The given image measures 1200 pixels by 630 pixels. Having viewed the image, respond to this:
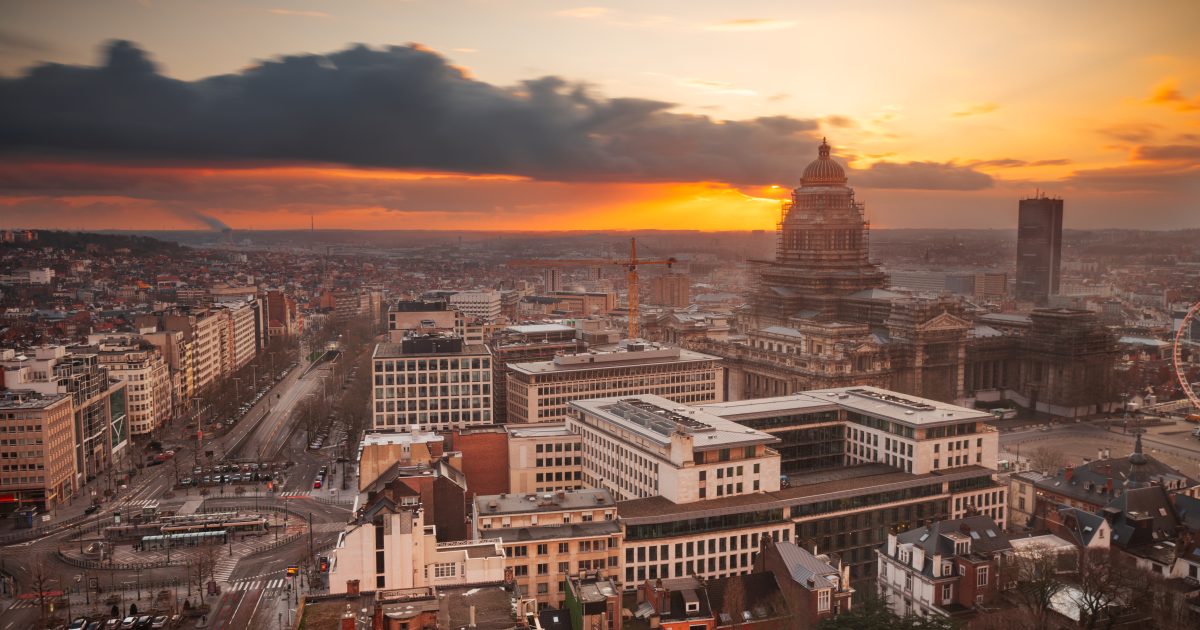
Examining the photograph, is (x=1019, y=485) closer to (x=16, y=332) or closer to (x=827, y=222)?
(x=827, y=222)

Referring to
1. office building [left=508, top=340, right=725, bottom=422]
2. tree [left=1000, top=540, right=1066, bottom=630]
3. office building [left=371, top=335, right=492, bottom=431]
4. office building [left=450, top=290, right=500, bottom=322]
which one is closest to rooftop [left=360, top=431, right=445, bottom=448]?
office building [left=371, top=335, right=492, bottom=431]

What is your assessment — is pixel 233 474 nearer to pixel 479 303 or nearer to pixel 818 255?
pixel 818 255

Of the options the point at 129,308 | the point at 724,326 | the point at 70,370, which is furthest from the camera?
the point at 129,308

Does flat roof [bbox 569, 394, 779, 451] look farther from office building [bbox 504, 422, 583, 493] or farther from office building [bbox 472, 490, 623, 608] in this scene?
office building [bbox 472, 490, 623, 608]

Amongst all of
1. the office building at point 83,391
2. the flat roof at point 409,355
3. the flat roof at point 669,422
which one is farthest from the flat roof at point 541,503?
the office building at point 83,391

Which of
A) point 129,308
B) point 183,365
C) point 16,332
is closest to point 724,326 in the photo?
point 183,365

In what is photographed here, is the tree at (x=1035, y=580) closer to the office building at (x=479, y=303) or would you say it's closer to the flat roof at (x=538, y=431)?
the flat roof at (x=538, y=431)
